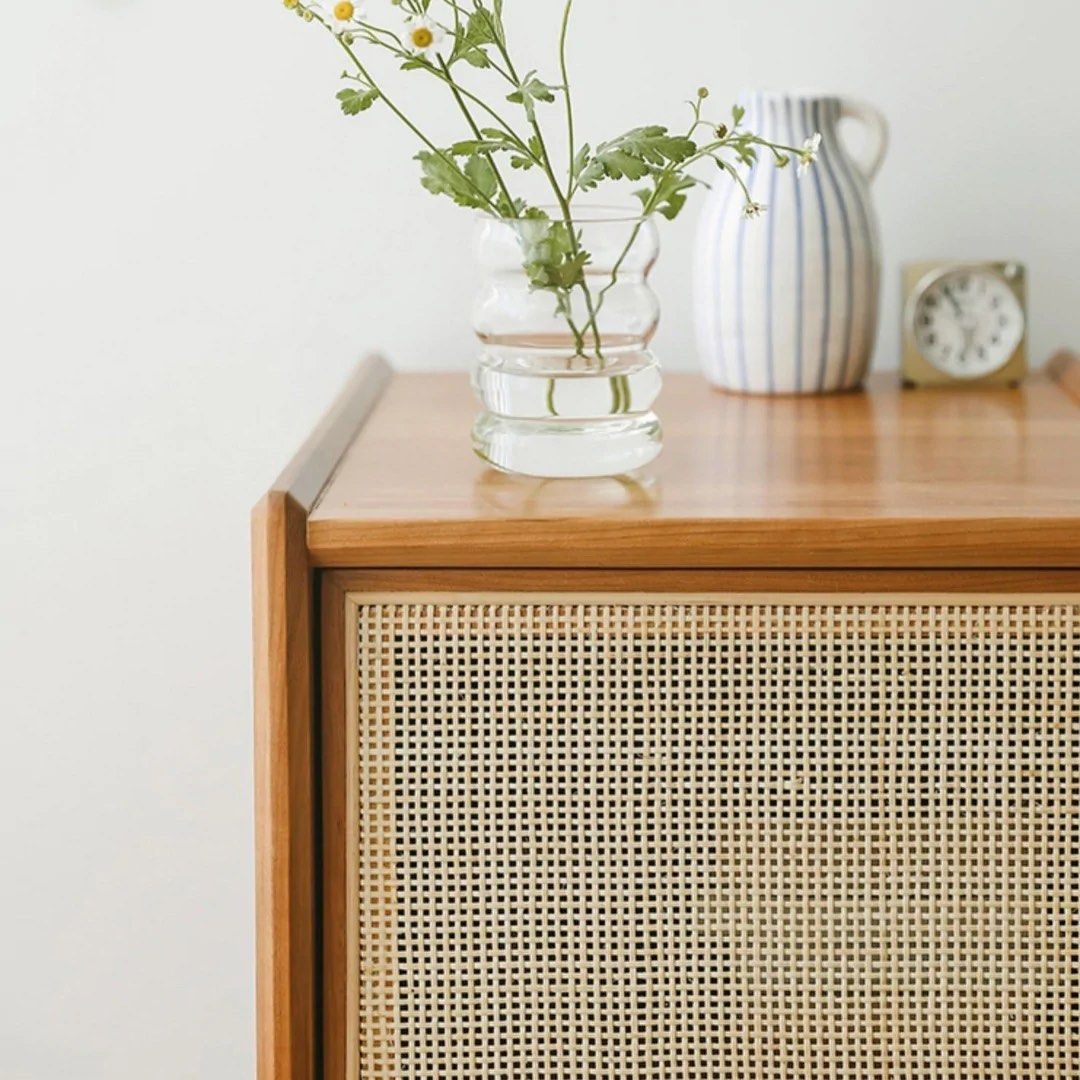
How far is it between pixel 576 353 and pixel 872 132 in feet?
1.50

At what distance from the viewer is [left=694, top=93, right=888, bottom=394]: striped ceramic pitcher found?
1288mm

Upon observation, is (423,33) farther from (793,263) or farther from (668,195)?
(793,263)

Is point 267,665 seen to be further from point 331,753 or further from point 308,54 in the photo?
point 308,54

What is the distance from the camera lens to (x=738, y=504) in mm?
968

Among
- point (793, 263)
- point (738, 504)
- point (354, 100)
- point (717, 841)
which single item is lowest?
point (717, 841)

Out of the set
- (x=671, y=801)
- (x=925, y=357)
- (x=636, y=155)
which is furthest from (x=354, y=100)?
(x=925, y=357)

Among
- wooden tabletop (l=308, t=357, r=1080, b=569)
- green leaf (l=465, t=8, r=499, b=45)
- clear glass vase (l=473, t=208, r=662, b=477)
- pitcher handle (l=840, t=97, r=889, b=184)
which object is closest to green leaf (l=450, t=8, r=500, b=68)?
green leaf (l=465, t=8, r=499, b=45)

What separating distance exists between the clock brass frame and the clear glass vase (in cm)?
40

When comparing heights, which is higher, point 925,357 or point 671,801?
point 925,357

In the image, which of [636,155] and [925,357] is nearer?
[636,155]

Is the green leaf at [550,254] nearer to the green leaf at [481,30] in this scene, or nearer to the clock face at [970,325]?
the green leaf at [481,30]

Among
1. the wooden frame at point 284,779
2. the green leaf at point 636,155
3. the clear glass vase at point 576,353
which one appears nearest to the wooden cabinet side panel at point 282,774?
the wooden frame at point 284,779

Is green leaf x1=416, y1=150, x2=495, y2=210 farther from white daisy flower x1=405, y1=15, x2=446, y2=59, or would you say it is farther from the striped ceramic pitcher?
the striped ceramic pitcher

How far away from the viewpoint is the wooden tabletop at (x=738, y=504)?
3.06ft
